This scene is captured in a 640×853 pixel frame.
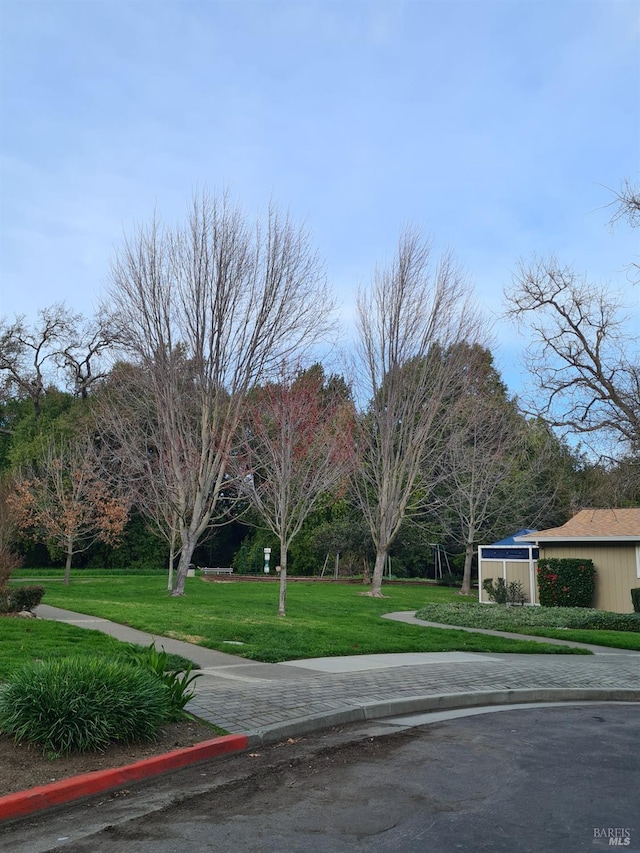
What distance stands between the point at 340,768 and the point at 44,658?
4.79 metres

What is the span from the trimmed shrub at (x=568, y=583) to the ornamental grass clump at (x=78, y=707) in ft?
65.4

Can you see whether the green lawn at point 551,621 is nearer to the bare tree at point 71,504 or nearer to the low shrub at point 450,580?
the bare tree at point 71,504

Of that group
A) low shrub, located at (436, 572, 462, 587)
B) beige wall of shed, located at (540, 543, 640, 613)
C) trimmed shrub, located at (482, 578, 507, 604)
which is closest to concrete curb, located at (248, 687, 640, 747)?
beige wall of shed, located at (540, 543, 640, 613)

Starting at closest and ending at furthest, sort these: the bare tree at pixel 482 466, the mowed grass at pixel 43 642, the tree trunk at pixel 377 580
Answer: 1. the mowed grass at pixel 43 642
2. the tree trunk at pixel 377 580
3. the bare tree at pixel 482 466

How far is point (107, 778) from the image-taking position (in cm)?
558

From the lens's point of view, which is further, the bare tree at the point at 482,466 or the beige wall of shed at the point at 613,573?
the bare tree at the point at 482,466

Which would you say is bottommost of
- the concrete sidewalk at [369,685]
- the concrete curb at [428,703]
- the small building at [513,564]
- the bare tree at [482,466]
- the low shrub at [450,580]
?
the concrete curb at [428,703]

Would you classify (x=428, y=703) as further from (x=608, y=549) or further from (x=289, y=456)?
(x=608, y=549)

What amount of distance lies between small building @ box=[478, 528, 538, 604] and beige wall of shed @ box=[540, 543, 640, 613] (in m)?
2.29

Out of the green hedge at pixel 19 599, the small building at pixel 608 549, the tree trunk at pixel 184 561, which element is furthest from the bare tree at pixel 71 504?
the small building at pixel 608 549

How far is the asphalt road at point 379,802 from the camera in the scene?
14.8ft

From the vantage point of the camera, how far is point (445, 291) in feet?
91.3

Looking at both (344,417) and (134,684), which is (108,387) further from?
(134,684)

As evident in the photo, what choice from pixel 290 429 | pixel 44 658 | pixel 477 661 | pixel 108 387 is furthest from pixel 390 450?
pixel 44 658
